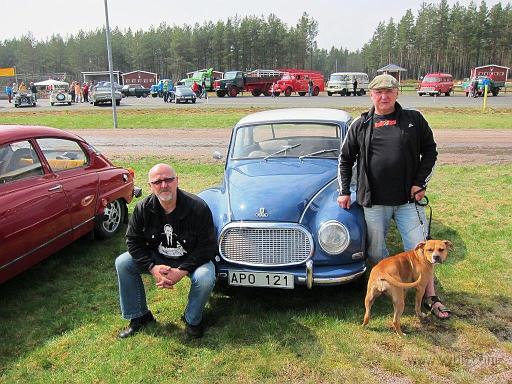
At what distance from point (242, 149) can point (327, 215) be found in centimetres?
196

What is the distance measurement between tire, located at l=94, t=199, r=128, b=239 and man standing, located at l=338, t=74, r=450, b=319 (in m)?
3.31

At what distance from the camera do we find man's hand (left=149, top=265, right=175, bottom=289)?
12.1 feet

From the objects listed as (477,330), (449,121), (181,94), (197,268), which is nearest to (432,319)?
(477,330)

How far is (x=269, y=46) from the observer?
111m

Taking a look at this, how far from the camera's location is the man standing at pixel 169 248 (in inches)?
148

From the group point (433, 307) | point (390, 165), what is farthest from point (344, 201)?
point (433, 307)

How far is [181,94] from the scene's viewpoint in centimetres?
3559

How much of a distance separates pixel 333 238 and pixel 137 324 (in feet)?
6.02

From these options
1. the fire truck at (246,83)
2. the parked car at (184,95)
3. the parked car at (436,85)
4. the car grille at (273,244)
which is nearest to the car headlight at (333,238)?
the car grille at (273,244)

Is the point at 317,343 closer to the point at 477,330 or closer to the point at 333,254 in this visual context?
the point at 333,254

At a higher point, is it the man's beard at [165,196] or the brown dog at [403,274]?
the man's beard at [165,196]

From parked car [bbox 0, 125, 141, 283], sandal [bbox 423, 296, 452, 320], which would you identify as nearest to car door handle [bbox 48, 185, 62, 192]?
parked car [bbox 0, 125, 141, 283]

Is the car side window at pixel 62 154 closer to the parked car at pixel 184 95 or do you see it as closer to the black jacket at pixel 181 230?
the black jacket at pixel 181 230

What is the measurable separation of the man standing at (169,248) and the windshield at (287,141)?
206 centimetres
